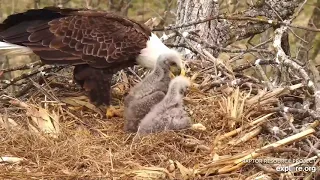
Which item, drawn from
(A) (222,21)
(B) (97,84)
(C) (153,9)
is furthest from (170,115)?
(C) (153,9)

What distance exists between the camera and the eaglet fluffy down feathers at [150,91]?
4336mm

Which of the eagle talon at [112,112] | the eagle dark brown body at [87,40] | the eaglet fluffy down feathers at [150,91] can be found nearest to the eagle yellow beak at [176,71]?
the eaglet fluffy down feathers at [150,91]

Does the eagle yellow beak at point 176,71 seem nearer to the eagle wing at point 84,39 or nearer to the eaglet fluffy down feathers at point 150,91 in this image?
the eaglet fluffy down feathers at point 150,91

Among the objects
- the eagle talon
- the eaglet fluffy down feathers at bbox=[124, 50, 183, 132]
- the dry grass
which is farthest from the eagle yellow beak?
the eagle talon

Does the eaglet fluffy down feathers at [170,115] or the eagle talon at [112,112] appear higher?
the eaglet fluffy down feathers at [170,115]

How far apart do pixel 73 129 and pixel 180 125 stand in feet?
2.74

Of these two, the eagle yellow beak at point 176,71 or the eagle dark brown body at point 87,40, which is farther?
the eagle dark brown body at point 87,40

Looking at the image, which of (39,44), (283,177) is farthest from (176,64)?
(283,177)

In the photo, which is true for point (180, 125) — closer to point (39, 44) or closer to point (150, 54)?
point (150, 54)

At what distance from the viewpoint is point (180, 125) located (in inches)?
163

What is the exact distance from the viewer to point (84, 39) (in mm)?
4754

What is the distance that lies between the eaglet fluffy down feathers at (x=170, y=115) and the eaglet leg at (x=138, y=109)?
0.31ft

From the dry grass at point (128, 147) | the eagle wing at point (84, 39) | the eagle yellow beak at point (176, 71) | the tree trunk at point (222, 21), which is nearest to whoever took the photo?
the dry grass at point (128, 147)

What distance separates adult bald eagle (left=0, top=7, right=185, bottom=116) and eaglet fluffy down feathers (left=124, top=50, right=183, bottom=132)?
26 centimetres
